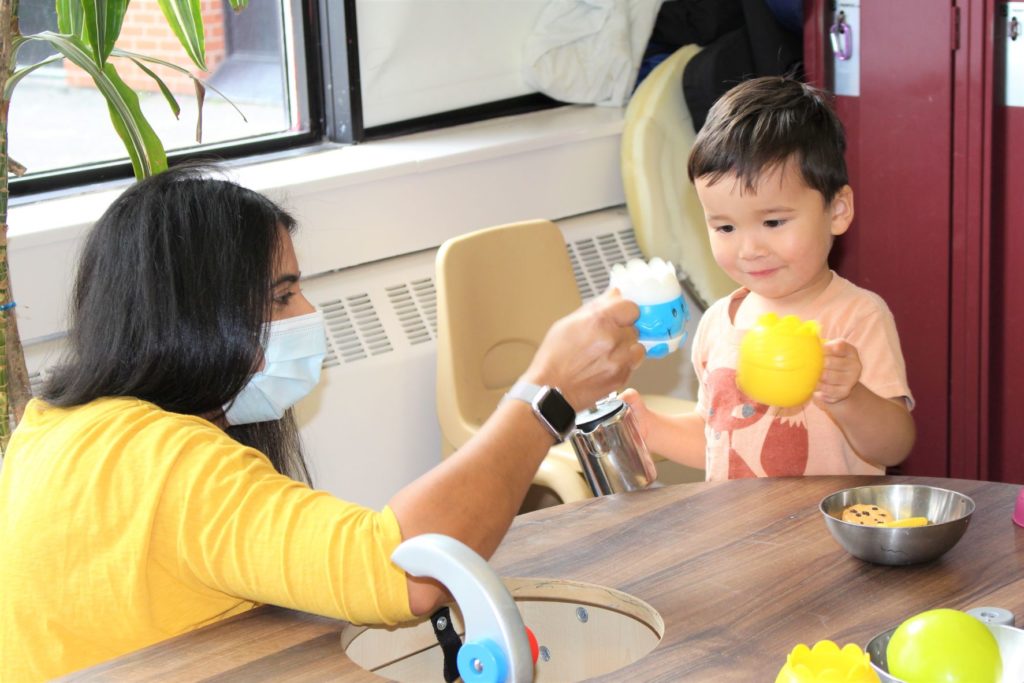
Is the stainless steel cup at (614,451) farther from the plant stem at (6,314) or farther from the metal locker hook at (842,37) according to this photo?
the metal locker hook at (842,37)

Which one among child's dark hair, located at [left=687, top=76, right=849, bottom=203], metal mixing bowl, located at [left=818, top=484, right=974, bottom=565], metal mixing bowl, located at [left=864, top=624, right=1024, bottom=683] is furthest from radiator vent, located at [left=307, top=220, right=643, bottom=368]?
metal mixing bowl, located at [left=864, top=624, right=1024, bottom=683]

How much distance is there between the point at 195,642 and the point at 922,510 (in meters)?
0.88

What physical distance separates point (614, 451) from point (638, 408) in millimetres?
137

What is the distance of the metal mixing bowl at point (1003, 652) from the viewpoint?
120 cm

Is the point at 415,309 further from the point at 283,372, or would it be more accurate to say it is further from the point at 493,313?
the point at 283,372

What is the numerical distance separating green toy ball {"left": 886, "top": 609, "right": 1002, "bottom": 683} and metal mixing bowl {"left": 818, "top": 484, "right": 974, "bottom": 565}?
11.7 inches

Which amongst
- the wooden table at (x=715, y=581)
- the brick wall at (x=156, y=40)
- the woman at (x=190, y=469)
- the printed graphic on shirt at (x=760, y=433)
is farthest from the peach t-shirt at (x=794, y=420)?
the brick wall at (x=156, y=40)

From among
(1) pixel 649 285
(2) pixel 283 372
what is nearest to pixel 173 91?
(2) pixel 283 372

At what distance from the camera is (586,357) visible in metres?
1.58

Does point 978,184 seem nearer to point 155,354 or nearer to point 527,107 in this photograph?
point 527,107

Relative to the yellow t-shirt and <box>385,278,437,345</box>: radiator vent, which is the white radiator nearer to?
<box>385,278,437,345</box>: radiator vent

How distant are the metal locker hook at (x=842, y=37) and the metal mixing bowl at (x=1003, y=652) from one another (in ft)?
7.17

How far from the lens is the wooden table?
4.56 feet

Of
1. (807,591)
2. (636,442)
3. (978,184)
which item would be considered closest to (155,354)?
(636,442)
